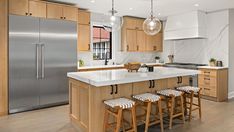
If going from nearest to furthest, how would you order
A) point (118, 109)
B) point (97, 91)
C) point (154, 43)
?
point (118, 109)
point (97, 91)
point (154, 43)

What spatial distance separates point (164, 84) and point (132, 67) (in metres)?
0.71

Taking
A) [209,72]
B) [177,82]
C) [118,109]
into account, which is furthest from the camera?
[209,72]

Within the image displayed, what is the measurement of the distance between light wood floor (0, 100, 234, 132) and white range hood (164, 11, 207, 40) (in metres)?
2.45

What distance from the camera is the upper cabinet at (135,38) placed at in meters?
6.79

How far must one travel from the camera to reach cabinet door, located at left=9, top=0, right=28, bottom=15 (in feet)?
14.0

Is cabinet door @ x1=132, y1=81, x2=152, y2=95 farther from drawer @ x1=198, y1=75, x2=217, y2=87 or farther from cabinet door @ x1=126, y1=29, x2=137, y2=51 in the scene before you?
cabinet door @ x1=126, y1=29, x2=137, y2=51

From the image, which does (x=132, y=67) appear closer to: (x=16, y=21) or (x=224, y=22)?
(x=16, y=21)

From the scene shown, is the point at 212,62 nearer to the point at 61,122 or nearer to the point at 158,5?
the point at 158,5

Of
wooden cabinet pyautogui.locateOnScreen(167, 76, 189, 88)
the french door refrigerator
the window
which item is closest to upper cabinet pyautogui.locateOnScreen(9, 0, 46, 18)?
the french door refrigerator

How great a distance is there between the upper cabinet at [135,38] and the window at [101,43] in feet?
1.60

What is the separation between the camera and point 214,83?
556 centimetres

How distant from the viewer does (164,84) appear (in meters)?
3.93

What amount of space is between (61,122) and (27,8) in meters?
2.62

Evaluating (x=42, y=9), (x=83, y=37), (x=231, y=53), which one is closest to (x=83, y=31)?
(x=83, y=37)
